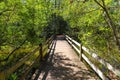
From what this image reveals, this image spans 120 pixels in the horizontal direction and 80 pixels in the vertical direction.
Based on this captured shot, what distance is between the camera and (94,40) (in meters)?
12.1

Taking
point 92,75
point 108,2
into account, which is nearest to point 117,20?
point 108,2

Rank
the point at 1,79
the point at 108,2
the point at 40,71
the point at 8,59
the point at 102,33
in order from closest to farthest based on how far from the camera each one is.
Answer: the point at 1,79
the point at 40,71
the point at 108,2
the point at 102,33
the point at 8,59

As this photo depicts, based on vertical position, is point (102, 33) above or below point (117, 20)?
below

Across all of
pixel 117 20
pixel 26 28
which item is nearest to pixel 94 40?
pixel 117 20

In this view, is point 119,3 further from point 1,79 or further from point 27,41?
point 27,41

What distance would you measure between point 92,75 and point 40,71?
2.31 m

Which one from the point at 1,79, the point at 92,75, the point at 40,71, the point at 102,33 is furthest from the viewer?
the point at 102,33

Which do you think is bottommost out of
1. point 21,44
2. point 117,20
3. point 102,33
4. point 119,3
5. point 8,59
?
point 8,59

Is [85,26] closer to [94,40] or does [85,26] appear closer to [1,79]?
[94,40]

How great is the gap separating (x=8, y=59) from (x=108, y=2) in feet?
26.9

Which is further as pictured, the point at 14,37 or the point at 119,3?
the point at 14,37

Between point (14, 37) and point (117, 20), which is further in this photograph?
point (14, 37)

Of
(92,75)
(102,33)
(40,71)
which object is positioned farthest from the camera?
(102,33)

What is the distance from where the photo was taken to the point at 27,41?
50.9 feet
